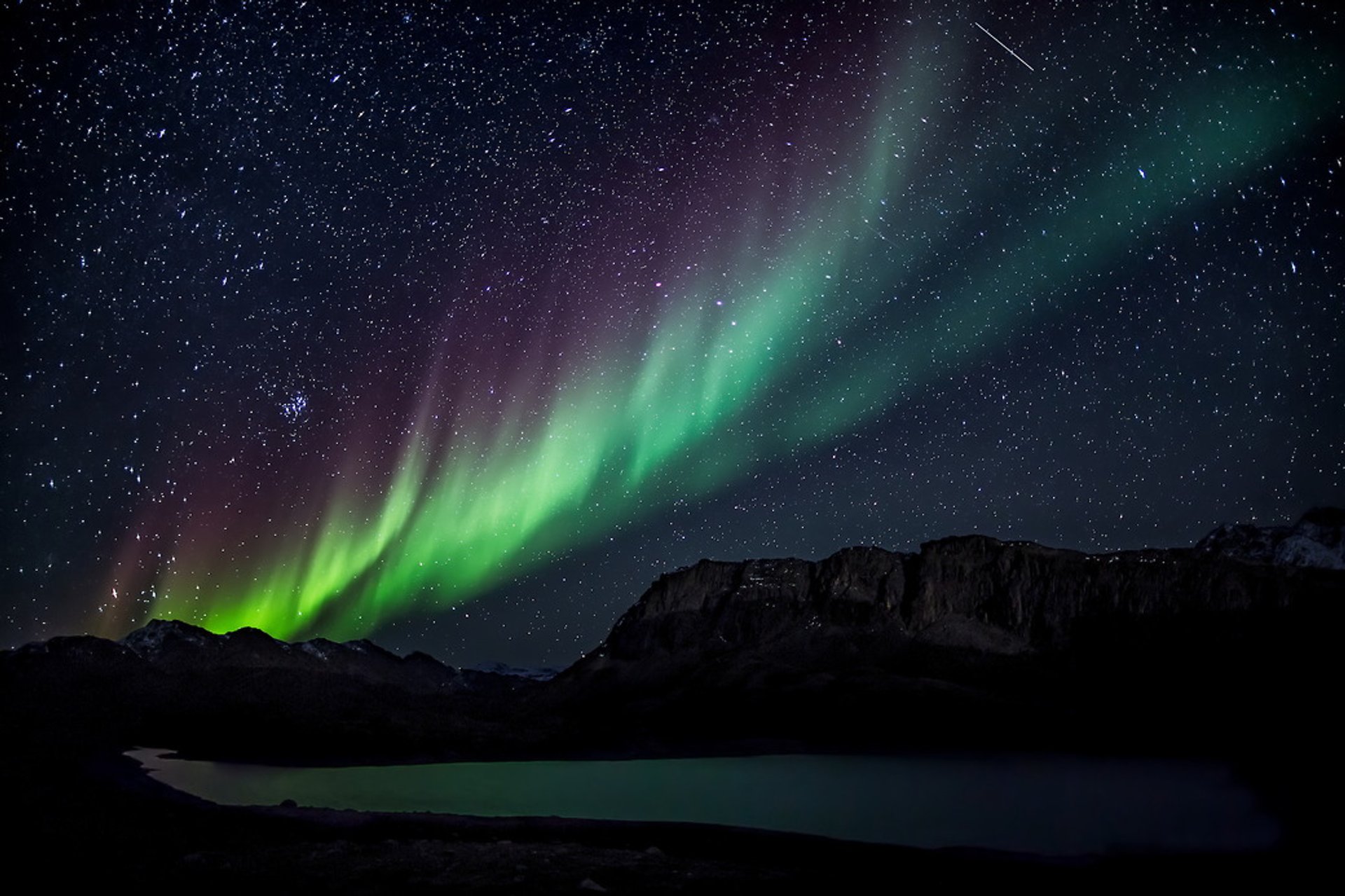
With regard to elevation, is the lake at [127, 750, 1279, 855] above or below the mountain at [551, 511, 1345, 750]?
below

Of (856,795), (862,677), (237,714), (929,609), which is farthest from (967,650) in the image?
(856,795)

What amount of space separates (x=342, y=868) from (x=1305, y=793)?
29.4 metres

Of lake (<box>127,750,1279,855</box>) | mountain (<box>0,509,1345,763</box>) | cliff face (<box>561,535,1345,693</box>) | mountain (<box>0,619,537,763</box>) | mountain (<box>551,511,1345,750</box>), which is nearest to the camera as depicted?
lake (<box>127,750,1279,855</box>)

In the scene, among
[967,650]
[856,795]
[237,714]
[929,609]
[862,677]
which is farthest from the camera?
[929,609]

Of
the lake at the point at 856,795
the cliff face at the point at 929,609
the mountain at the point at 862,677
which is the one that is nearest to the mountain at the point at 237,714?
the mountain at the point at 862,677

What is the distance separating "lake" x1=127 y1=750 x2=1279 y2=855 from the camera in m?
26.7

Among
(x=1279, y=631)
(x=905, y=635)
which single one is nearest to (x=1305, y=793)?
(x=1279, y=631)

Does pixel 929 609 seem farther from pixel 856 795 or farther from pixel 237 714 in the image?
pixel 856 795

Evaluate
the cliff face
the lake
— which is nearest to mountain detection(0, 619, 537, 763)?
the cliff face

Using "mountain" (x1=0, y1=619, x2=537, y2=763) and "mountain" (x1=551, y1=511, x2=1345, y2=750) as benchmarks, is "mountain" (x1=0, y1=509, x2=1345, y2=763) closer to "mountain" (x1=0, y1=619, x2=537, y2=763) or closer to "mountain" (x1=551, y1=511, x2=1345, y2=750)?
"mountain" (x1=551, y1=511, x2=1345, y2=750)

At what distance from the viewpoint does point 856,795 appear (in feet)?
109

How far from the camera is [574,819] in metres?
31.6

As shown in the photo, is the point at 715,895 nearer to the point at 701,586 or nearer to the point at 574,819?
the point at 574,819

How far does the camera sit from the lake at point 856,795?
26656 mm
